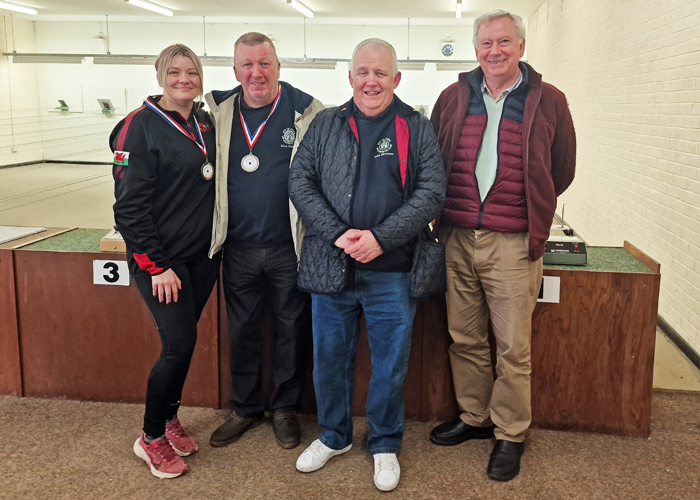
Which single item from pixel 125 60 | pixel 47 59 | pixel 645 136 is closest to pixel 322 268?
pixel 645 136

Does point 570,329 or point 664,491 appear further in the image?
point 570,329

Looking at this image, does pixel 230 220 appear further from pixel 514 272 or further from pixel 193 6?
pixel 193 6

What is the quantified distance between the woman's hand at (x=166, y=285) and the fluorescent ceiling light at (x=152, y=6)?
9382 mm

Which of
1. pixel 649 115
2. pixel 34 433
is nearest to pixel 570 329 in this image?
pixel 34 433

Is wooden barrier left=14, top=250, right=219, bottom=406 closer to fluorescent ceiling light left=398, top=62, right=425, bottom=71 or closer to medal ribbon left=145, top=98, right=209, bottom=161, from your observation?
medal ribbon left=145, top=98, right=209, bottom=161

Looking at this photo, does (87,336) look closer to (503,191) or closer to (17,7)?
(503,191)

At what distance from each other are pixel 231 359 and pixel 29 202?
834 cm

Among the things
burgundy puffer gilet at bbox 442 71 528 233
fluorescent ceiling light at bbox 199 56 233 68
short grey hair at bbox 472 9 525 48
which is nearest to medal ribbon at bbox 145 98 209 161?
burgundy puffer gilet at bbox 442 71 528 233

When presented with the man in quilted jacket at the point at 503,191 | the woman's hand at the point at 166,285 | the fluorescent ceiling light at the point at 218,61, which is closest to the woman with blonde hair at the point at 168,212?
the woman's hand at the point at 166,285

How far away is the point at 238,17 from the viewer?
39.5 ft

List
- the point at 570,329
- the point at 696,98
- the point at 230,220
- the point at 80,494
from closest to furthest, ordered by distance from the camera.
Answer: the point at 80,494 → the point at 230,220 → the point at 570,329 → the point at 696,98

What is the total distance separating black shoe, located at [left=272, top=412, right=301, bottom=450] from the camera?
7.29 ft

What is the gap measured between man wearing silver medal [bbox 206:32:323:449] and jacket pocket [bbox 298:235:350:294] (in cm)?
15

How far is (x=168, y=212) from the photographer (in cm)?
193
